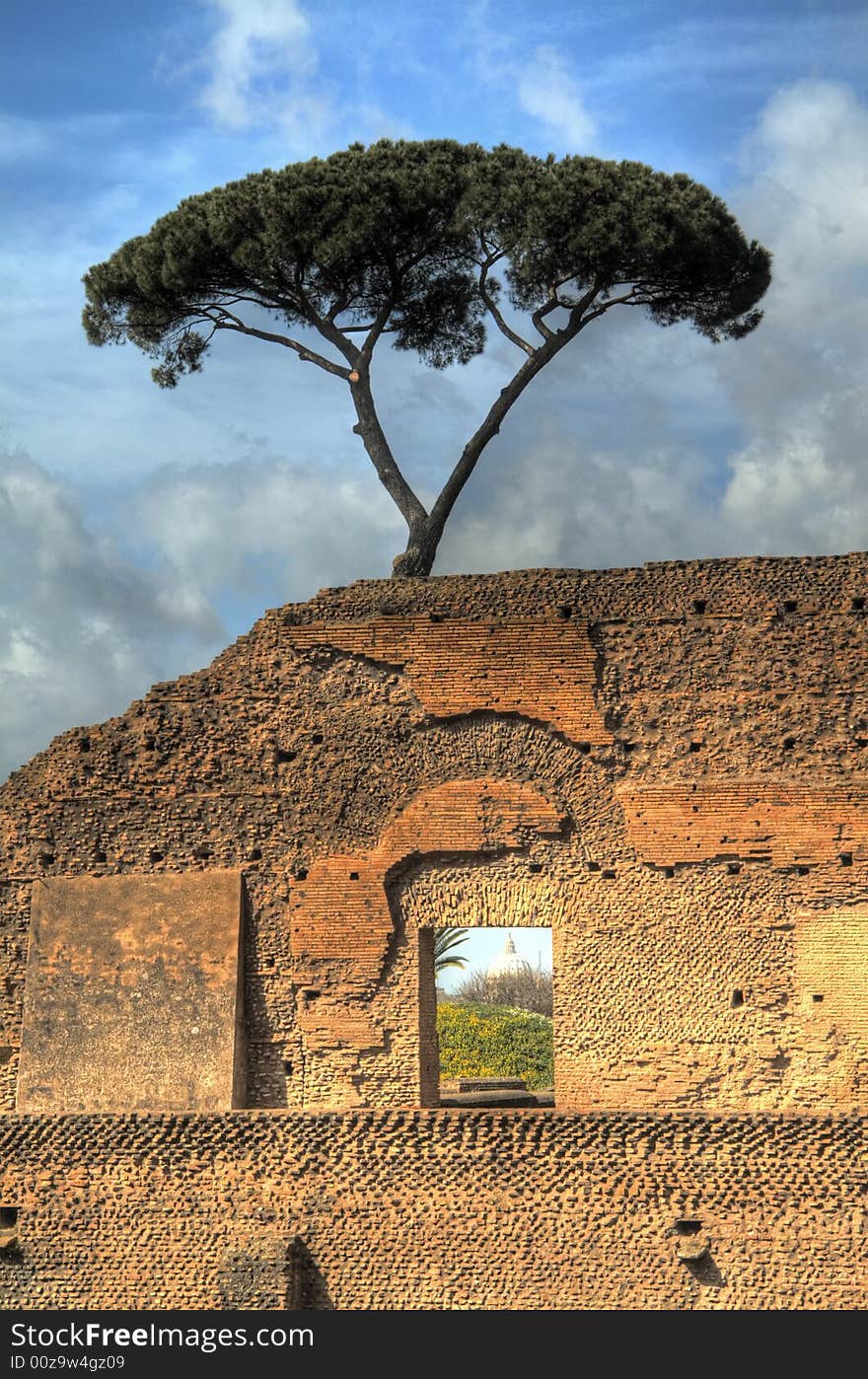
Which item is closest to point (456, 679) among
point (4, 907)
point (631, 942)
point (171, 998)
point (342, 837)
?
point (342, 837)

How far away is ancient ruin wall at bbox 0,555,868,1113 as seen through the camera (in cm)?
1134

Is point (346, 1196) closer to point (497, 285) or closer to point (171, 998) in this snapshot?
point (171, 998)

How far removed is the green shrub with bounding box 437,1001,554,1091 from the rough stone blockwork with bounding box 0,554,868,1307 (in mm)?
10466

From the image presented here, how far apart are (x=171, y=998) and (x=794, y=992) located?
4551 mm

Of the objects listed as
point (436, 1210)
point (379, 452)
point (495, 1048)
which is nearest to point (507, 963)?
point (495, 1048)

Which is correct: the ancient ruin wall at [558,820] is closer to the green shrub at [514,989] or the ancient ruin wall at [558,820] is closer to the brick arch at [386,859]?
the brick arch at [386,859]

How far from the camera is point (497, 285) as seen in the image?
17219 millimetres

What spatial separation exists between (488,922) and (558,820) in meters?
0.92

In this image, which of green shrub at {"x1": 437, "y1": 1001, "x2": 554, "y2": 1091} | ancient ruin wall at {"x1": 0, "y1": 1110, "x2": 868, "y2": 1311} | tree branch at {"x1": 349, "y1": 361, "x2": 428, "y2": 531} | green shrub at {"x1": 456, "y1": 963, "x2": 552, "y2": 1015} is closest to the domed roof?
green shrub at {"x1": 456, "y1": 963, "x2": 552, "y2": 1015}

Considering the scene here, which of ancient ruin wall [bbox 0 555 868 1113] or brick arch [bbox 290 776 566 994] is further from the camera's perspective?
brick arch [bbox 290 776 566 994]

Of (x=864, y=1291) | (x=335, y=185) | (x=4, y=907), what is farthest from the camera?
(x=335, y=185)

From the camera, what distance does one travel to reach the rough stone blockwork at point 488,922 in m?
10.4

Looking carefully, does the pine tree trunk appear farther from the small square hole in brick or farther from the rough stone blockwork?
the small square hole in brick

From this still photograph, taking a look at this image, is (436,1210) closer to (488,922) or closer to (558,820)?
(488,922)
